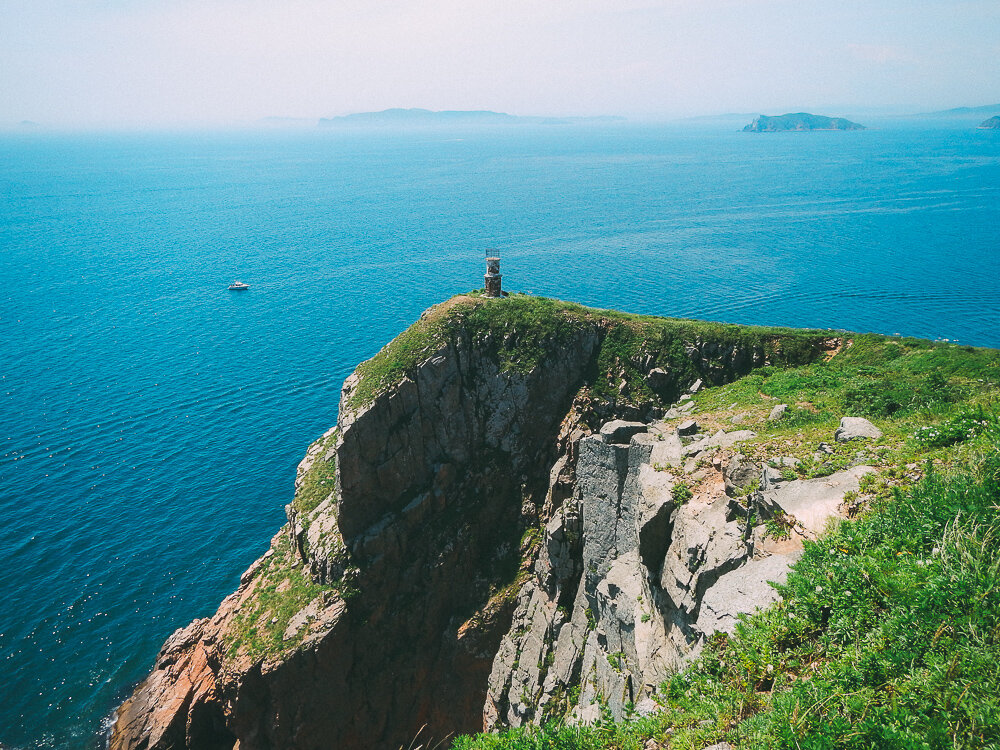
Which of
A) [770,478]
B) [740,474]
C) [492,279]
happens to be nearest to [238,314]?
[492,279]

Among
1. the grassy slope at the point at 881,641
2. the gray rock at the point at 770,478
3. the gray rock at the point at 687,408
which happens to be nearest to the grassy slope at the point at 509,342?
the gray rock at the point at 687,408

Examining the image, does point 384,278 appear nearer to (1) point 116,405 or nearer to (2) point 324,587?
(1) point 116,405

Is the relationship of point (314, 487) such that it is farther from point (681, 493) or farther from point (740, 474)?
point (740, 474)

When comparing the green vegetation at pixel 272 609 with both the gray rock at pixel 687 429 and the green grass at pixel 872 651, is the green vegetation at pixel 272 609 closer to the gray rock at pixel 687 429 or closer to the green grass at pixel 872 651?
the gray rock at pixel 687 429

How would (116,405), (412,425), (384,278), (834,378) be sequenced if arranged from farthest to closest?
(384,278) → (116,405) → (412,425) → (834,378)

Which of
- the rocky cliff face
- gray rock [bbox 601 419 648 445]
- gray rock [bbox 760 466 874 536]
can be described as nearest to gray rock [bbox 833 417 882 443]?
gray rock [bbox 760 466 874 536]

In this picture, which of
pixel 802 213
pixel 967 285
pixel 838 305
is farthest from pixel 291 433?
pixel 802 213
